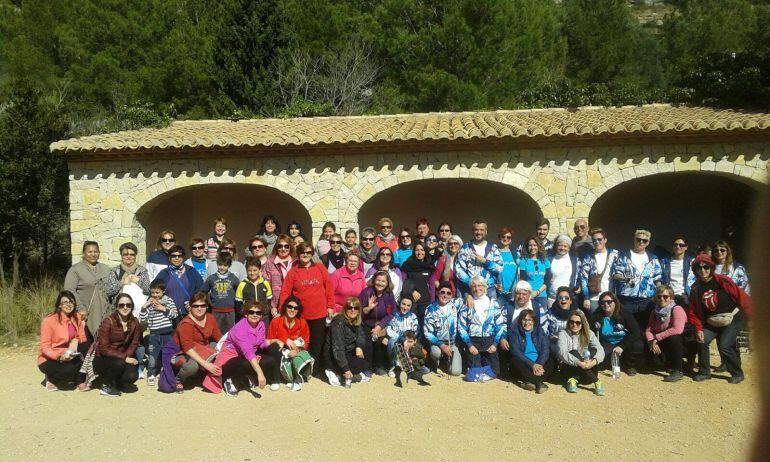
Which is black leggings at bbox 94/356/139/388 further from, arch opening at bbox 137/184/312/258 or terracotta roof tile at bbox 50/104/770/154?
arch opening at bbox 137/184/312/258

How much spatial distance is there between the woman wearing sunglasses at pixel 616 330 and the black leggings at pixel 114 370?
449 centimetres

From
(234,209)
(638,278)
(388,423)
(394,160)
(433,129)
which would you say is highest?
(433,129)

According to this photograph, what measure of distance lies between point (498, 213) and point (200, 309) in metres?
6.52

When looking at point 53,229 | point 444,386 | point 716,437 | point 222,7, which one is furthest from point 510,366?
point 222,7

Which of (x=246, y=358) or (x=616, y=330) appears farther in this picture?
(x=616, y=330)

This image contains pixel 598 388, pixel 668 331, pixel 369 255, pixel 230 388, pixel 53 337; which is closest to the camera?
pixel 598 388

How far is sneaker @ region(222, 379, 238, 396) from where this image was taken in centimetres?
620

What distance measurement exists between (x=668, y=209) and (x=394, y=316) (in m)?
7.18

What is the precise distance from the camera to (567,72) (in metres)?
19.9

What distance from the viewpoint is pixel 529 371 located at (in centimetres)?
629

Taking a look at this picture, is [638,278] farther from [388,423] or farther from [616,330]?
[388,423]

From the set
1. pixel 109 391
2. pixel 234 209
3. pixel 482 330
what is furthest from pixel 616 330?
pixel 234 209

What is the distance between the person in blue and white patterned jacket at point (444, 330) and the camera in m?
6.70

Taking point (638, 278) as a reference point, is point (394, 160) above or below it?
above
